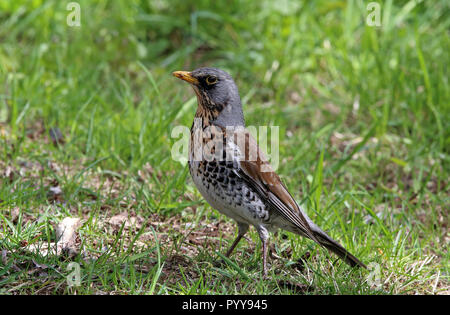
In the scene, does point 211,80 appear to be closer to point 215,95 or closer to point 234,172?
point 215,95

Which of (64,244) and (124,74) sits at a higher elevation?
(124,74)

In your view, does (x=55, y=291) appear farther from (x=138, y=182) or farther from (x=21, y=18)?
(x=21, y=18)

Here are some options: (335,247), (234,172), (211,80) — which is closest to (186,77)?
(211,80)

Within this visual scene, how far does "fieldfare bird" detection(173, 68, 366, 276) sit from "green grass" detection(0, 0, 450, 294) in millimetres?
278

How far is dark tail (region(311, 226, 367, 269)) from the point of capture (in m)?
4.18

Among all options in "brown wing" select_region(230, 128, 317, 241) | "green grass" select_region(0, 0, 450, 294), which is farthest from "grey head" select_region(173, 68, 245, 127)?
"green grass" select_region(0, 0, 450, 294)

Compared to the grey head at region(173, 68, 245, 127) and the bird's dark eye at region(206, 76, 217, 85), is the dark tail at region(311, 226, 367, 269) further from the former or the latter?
the bird's dark eye at region(206, 76, 217, 85)

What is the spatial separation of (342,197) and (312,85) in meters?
2.29

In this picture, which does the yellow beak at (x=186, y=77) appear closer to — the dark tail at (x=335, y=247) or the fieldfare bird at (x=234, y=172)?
the fieldfare bird at (x=234, y=172)

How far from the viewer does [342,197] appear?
5.15 m

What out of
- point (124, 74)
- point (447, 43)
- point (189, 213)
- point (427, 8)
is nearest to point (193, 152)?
point (189, 213)

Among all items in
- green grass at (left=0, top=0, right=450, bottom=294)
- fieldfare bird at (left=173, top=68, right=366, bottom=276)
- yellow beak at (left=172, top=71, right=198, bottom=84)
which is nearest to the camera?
fieldfare bird at (left=173, top=68, right=366, bottom=276)

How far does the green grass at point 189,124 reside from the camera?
4.15 m

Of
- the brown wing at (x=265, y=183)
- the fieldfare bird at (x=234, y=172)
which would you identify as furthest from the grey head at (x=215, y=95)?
the brown wing at (x=265, y=183)
